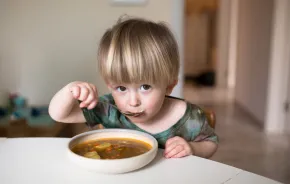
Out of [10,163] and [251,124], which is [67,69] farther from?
[251,124]

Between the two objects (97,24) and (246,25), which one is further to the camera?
(246,25)

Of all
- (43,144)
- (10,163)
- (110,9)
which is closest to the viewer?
(10,163)

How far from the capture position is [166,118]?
862 millimetres

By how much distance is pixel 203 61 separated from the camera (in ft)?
17.3

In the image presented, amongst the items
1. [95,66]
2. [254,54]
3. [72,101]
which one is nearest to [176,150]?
[72,101]

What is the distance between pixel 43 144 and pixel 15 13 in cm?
145

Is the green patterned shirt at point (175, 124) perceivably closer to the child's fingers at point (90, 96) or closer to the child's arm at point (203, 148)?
the child's arm at point (203, 148)

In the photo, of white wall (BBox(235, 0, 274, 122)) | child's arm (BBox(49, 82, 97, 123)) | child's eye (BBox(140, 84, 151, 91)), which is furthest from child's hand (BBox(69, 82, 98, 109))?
white wall (BBox(235, 0, 274, 122))

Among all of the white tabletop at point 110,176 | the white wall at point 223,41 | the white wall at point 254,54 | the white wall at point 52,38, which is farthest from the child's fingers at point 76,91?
the white wall at point 223,41

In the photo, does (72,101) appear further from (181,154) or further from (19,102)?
(19,102)

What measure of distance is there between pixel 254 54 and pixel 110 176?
9.90 ft

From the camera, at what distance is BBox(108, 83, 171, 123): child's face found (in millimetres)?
719

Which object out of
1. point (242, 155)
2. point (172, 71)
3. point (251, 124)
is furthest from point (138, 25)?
point (251, 124)

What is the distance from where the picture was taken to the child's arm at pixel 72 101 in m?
0.67
